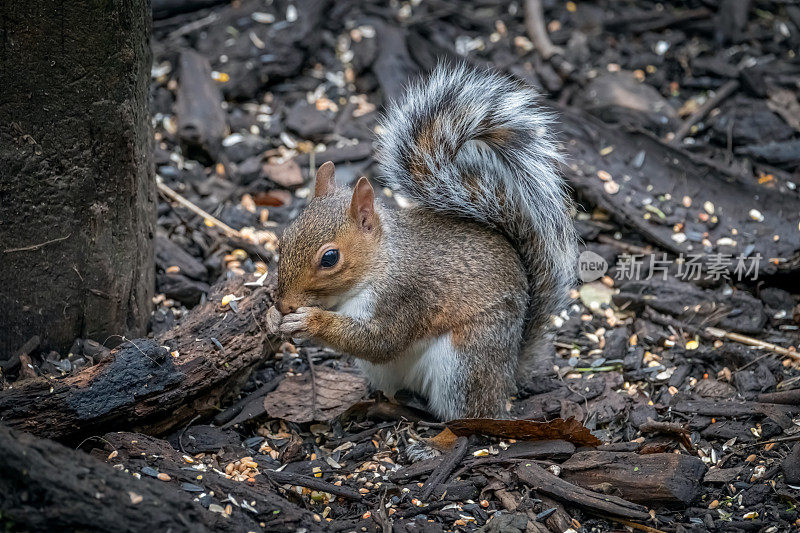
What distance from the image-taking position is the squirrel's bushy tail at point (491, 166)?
130 inches

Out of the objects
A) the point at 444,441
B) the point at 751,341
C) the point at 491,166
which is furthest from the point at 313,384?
the point at 751,341

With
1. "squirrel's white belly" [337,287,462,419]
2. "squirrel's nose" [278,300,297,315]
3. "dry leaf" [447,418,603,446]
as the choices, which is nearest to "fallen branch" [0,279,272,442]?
"squirrel's nose" [278,300,297,315]

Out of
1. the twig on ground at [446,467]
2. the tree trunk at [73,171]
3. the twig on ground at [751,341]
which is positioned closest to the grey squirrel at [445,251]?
the twig on ground at [446,467]

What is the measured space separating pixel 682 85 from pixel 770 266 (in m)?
1.84

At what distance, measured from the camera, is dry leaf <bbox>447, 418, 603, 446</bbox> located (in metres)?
3.19

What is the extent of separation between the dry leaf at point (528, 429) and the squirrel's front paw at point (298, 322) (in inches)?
27.9

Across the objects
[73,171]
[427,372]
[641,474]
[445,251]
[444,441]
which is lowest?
[444,441]

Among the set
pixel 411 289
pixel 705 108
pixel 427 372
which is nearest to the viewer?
pixel 411 289

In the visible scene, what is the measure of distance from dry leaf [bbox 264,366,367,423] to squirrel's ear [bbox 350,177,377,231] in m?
0.81

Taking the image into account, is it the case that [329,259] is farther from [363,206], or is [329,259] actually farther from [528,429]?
[528,429]

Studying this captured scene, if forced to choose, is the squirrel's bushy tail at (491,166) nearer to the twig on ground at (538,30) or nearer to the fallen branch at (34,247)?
the fallen branch at (34,247)

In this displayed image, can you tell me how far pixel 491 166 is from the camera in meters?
3.35

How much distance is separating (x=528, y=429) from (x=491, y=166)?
1.06 metres

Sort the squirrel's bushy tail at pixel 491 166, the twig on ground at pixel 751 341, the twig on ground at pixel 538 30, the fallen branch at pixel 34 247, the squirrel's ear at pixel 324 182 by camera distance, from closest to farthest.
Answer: the fallen branch at pixel 34 247 → the squirrel's bushy tail at pixel 491 166 → the squirrel's ear at pixel 324 182 → the twig on ground at pixel 751 341 → the twig on ground at pixel 538 30
